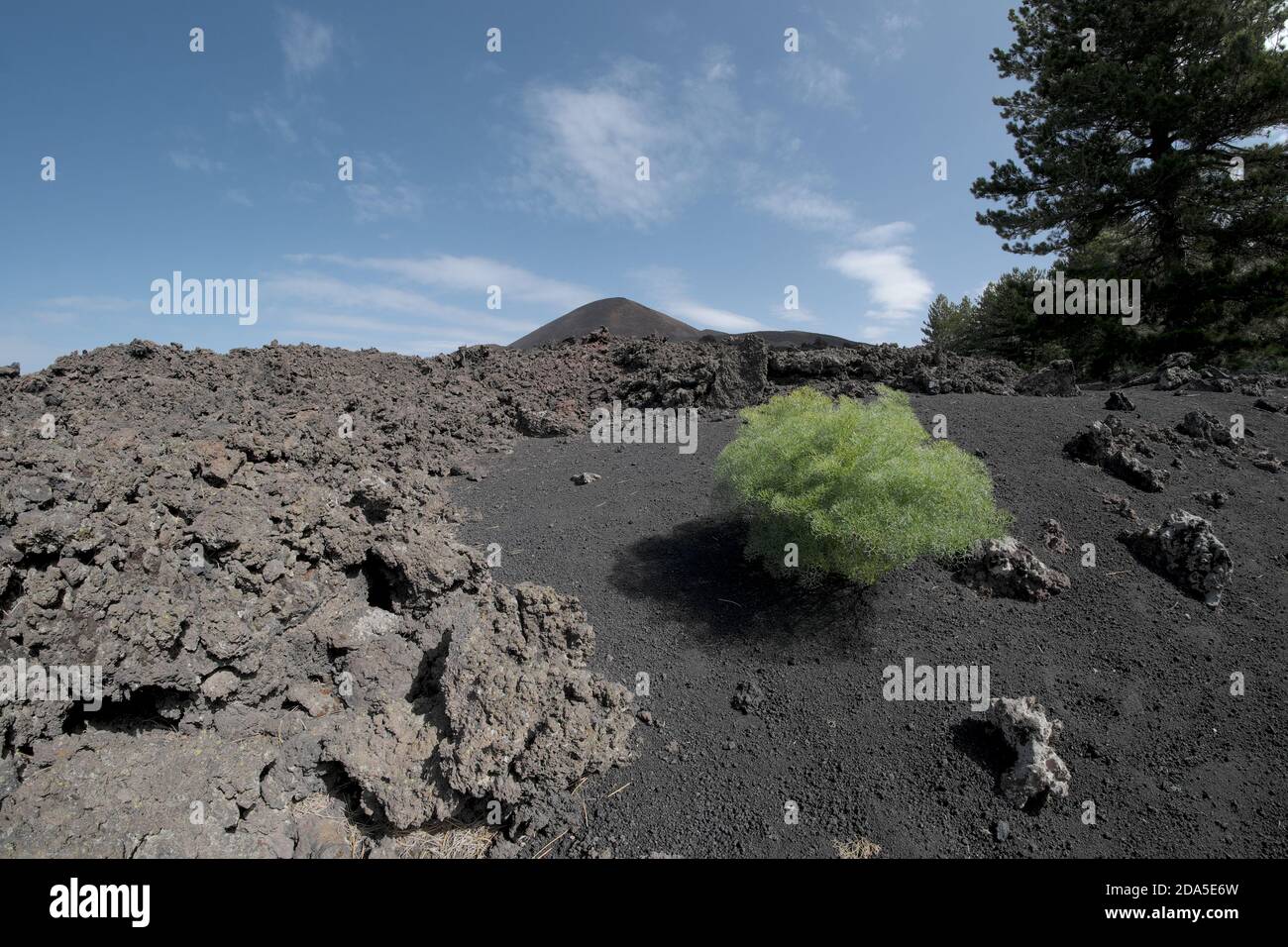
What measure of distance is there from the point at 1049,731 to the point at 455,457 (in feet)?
25.5

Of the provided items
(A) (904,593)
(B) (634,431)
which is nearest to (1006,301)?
(B) (634,431)

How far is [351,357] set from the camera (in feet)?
39.5

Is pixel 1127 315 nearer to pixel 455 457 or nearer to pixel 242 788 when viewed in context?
pixel 455 457

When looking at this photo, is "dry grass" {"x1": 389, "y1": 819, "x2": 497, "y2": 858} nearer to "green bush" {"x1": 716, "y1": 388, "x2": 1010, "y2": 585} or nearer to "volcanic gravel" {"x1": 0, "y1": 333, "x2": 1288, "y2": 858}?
"volcanic gravel" {"x1": 0, "y1": 333, "x2": 1288, "y2": 858}

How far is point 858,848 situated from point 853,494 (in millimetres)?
2285

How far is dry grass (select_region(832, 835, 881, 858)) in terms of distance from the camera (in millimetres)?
3332

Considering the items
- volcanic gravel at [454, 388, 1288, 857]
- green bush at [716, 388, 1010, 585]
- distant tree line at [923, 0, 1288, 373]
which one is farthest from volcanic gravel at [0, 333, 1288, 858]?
distant tree line at [923, 0, 1288, 373]

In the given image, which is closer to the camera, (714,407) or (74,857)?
(74,857)

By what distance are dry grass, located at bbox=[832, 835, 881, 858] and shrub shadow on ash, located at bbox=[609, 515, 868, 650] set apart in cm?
153

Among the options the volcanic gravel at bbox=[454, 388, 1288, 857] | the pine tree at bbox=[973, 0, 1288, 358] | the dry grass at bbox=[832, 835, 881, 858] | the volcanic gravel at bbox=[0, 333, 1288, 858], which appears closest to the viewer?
the volcanic gravel at bbox=[0, 333, 1288, 858]

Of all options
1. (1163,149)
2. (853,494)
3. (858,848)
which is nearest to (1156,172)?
(1163,149)

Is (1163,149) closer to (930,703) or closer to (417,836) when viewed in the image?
(930,703)

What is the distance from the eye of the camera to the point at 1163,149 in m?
15.3

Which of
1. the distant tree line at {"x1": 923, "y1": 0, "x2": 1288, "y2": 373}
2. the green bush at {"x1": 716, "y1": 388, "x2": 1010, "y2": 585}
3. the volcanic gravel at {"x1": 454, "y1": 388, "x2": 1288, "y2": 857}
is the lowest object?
the volcanic gravel at {"x1": 454, "y1": 388, "x2": 1288, "y2": 857}
